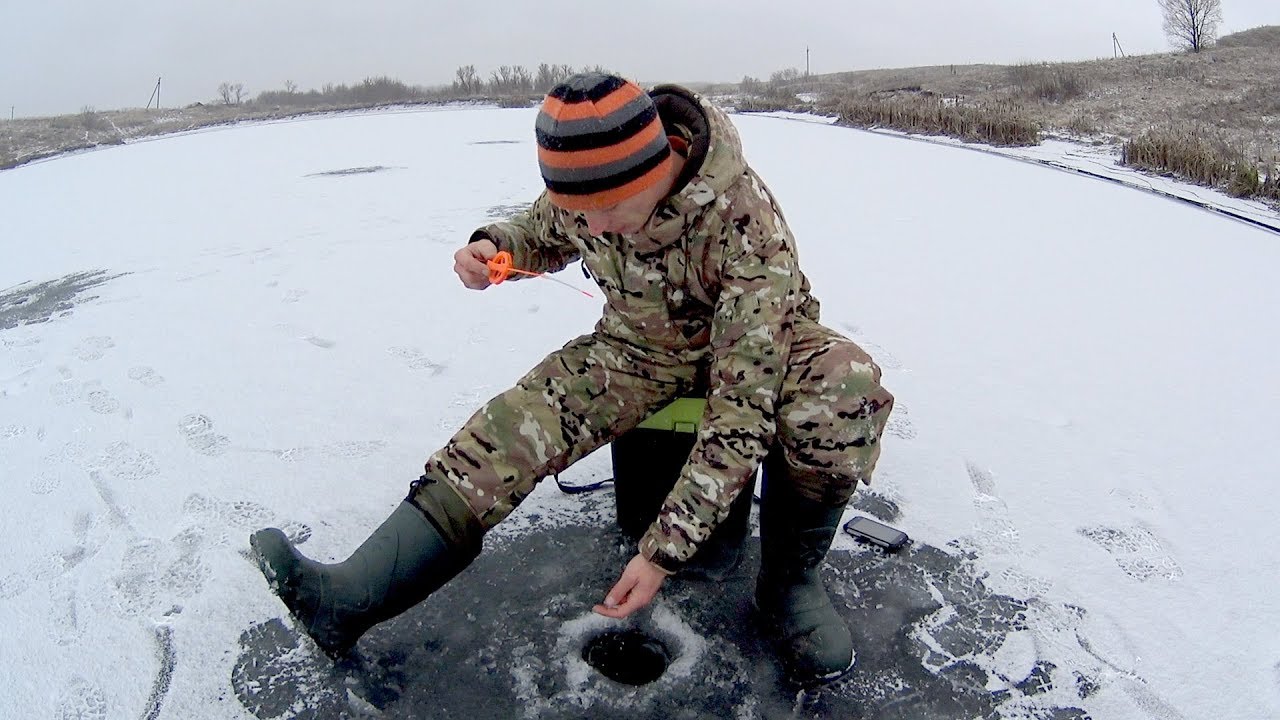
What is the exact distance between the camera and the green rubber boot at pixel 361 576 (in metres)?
1.28

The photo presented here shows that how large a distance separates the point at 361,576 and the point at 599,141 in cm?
76

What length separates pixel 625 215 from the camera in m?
1.39

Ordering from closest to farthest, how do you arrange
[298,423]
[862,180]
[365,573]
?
[365,573] → [298,423] → [862,180]

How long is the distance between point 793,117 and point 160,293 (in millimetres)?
9357

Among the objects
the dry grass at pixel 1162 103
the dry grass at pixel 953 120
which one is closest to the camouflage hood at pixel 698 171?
the dry grass at pixel 1162 103

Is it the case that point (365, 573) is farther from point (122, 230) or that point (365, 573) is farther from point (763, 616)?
point (122, 230)

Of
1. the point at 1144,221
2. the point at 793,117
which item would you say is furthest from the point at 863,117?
the point at 1144,221

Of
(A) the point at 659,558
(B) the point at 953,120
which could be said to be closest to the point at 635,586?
(A) the point at 659,558

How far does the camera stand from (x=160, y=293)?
11.0 feet

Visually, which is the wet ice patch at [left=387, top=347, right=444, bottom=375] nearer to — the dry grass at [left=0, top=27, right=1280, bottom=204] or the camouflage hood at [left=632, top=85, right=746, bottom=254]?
the camouflage hood at [left=632, top=85, right=746, bottom=254]

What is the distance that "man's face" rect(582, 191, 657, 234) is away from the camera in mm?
1372

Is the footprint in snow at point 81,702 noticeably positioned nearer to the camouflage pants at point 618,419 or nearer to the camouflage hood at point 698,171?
the camouflage pants at point 618,419

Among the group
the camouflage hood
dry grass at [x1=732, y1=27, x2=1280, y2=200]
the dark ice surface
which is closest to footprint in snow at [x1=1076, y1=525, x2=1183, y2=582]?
the dark ice surface

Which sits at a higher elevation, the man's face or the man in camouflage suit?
the man's face
